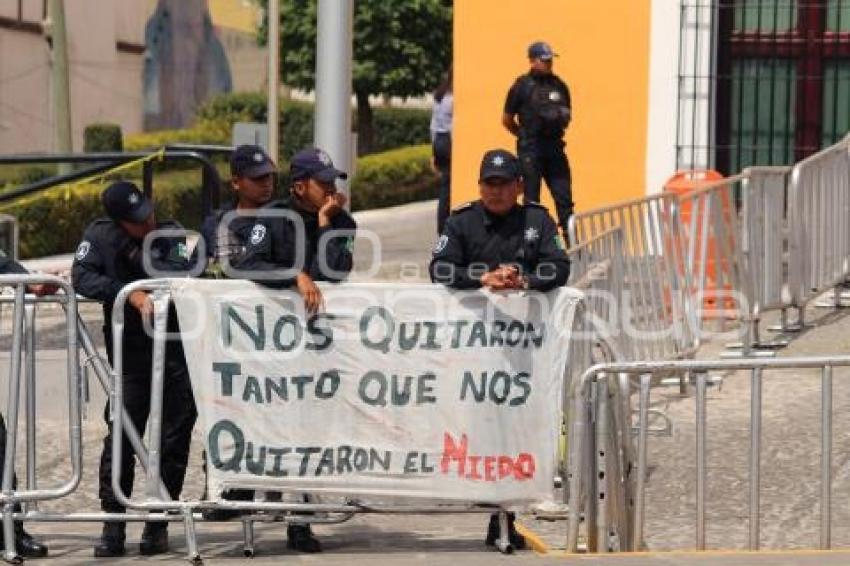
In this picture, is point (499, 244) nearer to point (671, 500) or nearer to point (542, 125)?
point (671, 500)

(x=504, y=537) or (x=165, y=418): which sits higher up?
(x=165, y=418)

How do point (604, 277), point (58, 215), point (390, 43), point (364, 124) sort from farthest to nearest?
point (364, 124) → point (390, 43) → point (58, 215) → point (604, 277)

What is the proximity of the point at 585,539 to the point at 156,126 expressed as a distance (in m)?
42.9

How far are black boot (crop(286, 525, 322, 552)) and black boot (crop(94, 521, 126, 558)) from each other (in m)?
0.73

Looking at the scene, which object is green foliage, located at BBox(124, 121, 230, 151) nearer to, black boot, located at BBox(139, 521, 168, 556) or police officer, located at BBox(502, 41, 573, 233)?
police officer, located at BBox(502, 41, 573, 233)

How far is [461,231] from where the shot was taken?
9672 millimetres

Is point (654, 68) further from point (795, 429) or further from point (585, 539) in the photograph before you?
point (585, 539)

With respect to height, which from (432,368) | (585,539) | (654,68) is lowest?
(585,539)

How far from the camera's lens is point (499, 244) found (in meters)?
9.62

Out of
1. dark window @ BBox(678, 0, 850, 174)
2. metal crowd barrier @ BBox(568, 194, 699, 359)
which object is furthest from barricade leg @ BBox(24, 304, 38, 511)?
dark window @ BBox(678, 0, 850, 174)

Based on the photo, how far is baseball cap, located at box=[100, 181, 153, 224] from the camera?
9.56m

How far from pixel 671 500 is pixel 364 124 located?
1597 inches

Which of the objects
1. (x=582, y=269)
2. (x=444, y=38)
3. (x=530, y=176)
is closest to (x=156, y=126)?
(x=444, y=38)

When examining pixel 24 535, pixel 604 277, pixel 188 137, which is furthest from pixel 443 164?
pixel 188 137
